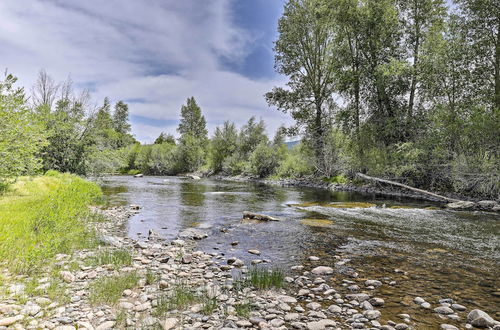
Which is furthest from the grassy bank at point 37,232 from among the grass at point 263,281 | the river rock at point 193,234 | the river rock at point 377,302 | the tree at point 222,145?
the tree at point 222,145

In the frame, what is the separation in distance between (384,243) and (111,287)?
7674mm

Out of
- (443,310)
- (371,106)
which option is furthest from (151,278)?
(371,106)

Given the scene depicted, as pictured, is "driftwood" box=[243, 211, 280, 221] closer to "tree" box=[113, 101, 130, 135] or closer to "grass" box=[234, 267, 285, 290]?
"grass" box=[234, 267, 285, 290]

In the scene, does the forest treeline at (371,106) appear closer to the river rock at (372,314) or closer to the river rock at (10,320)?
the river rock at (10,320)

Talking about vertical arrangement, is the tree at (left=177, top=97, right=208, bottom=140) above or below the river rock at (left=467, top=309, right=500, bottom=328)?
above

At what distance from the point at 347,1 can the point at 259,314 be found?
29661 millimetres

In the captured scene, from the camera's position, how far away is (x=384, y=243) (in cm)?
888

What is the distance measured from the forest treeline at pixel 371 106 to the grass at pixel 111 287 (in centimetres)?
840

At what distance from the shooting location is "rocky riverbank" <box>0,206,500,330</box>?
13.5 ft

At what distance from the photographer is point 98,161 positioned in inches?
1038

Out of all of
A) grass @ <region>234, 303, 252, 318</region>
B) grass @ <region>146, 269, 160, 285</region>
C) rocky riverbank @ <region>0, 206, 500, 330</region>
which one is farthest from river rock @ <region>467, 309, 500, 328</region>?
grass @ <region>146, 269, 160, 285</region>

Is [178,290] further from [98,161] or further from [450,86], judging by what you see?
[98,161]

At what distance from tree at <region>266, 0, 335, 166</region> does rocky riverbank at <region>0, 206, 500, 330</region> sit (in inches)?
1094

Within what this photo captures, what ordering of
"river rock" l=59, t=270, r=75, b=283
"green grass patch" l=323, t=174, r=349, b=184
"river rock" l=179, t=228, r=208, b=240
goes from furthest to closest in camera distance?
"green grass patch" l=323, t=174, r=349, b=184, "river rock" l=179, t=228, r=208, b=240, "river rock" l=59, t=270, r=75, b=283
